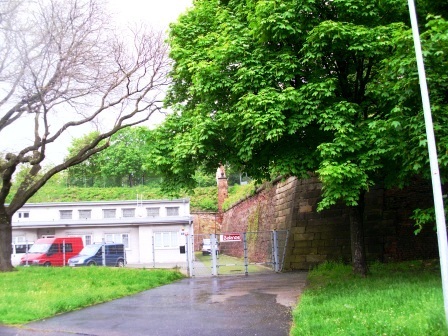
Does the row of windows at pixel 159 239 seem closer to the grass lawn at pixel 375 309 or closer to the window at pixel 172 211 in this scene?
the window at pixel 172 211

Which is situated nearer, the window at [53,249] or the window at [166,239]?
the window at [53,249]

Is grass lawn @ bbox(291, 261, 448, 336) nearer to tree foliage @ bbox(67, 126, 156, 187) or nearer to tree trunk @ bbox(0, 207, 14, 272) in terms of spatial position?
tree trunk @ bbox(0, 207, 14, 272)

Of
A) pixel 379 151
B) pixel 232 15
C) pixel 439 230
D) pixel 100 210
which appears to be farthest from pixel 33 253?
pixel 439 230

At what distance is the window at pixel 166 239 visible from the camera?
1305 inches

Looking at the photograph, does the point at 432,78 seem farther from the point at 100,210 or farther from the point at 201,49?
the point at 100,210

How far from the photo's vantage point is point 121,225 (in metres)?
34.3

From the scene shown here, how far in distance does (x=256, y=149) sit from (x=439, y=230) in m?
5.64

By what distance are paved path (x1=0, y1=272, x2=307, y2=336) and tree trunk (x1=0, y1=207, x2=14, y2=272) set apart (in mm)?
8301

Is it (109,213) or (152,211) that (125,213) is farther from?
(152,211)

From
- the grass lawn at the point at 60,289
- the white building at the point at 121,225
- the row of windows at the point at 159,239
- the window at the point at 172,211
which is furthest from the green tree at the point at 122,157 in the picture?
the grass lawn at the point at 60,289

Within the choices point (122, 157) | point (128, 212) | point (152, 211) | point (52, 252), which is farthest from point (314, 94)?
point (122, 157)

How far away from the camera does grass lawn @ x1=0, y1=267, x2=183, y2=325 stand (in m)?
9.77

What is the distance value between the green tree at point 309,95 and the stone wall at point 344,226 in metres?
6.06

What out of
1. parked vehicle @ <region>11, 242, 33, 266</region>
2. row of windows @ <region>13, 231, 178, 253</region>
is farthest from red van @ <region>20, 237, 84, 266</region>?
row of windows @ <region>13, 231, 178, 253</region>
